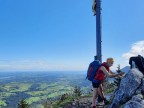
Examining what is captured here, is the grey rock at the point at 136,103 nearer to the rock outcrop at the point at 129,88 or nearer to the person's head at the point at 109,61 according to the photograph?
the rock outcrop at the point at 129,88

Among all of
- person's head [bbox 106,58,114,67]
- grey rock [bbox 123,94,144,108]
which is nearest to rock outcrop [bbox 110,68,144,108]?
grey rock [bbox 123,94,144,108]

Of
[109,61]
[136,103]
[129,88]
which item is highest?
[109,61]

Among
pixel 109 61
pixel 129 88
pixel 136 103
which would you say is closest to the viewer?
pixel 136 103

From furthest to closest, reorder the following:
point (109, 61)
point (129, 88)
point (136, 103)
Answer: point (109, 61), point (129, 88), point (136, 103)

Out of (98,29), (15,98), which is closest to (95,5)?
(98,29)

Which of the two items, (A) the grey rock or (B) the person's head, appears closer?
(A) the grey rock

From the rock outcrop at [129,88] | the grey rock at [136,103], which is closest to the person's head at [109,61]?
the rock outcrop at [129,88]

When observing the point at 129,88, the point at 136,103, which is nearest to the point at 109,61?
the point at 129,88

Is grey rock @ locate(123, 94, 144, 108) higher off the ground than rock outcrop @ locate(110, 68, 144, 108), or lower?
lower

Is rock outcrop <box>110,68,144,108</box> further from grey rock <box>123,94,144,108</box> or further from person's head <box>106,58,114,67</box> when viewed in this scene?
person's head <box>106,58,114,67</box>

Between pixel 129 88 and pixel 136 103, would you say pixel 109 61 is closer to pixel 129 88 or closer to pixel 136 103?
pixel 129 88

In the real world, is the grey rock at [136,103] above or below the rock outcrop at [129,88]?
below

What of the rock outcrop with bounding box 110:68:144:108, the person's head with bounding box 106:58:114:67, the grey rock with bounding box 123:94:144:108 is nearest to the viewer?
the grey rock with bounding box 123:94:144:108

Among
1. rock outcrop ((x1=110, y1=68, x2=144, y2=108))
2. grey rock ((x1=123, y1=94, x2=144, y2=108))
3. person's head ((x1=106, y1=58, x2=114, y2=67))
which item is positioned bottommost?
grey rock ((x1=123, y1=94, x2=144, y2=108))
